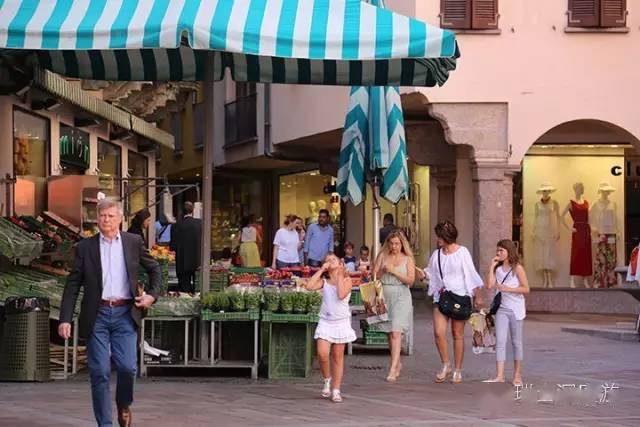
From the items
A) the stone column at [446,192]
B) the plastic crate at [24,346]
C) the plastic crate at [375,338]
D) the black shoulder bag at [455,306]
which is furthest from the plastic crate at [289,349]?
the stone column at [446,192]

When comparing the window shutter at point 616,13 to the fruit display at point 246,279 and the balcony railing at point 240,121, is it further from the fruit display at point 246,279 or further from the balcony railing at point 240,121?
the balcony railing at point 240,121

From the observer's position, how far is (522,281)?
14.1 m

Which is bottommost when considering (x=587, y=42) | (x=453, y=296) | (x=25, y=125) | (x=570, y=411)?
(x=570, y=411)

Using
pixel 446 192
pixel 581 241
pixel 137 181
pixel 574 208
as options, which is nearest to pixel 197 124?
pixel 137 181

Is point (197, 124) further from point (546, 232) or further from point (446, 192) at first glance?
point (546, 232)

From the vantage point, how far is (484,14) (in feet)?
78.3

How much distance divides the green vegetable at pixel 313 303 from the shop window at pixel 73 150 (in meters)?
8.53

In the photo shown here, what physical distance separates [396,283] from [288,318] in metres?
1.38

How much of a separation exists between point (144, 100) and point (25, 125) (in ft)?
28.8

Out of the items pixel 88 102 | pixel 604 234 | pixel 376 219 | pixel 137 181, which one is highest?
pixel 88 102

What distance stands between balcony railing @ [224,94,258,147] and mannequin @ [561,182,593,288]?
1030cm

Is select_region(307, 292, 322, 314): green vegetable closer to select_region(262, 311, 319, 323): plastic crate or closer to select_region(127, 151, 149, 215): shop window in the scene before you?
select_region(262, 311, 319, 323): plastic crate

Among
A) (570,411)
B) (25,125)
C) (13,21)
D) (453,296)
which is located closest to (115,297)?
(13,21)

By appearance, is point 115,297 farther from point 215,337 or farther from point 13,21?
point 215,337
